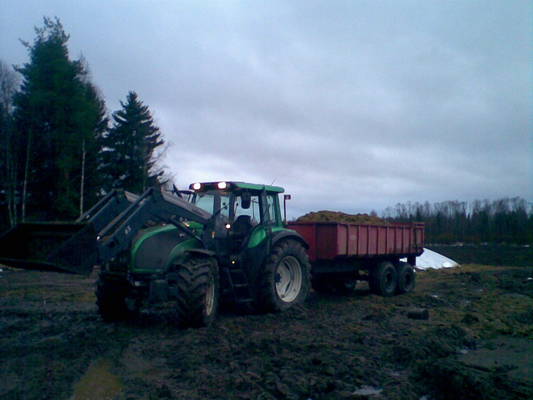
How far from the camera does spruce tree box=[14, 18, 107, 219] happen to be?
1114 inches

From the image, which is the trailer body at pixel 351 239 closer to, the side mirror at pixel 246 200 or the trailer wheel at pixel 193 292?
the side mirror at pixel 246 200

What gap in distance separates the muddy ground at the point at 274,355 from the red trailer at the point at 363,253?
137cm

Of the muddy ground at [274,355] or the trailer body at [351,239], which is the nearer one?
the muddy ground at [274,355]

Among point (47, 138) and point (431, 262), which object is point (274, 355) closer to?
point (431, 262)

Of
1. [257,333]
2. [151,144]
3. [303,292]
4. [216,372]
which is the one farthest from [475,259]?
[216,372]

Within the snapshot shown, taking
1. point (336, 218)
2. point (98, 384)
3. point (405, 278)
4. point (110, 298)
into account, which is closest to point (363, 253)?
point (336, 218)

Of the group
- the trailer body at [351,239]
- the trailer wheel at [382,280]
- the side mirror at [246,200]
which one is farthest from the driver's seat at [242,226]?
the trailer wheel at [382,280]

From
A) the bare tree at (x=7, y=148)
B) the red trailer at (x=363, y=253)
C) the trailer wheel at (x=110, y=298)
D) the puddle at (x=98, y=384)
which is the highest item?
the bare tree at (x=7, y=148)

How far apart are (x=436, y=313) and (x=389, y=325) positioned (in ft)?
6.72

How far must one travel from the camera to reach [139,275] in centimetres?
802

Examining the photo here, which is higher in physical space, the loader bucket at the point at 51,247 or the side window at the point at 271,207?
the side window at the point at 271,207

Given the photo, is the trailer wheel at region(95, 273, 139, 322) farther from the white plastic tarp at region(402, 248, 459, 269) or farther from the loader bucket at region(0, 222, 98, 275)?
the white plastic tarp at region(402, 248, 459, 269)

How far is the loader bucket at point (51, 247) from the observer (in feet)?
20.2

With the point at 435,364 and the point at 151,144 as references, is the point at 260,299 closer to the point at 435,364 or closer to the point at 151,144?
the point at 435,364
